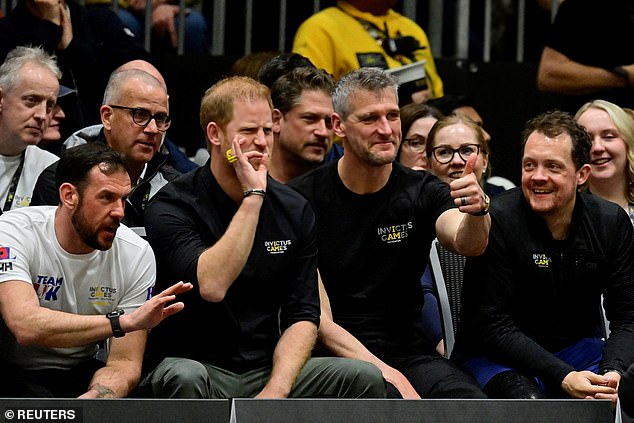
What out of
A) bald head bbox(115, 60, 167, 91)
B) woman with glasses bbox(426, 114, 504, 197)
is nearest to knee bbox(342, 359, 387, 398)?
woman with glasses bbox(426, 114, 504, 197)

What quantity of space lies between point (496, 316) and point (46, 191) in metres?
2.03

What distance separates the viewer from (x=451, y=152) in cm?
594

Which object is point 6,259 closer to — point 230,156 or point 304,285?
point 230,156

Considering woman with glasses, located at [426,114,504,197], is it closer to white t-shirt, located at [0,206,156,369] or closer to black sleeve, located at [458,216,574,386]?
black sleeve, located at [458,216,574,386]

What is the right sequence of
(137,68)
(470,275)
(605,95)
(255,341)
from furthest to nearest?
(605,95), (137,68), (470,275), (255,341)

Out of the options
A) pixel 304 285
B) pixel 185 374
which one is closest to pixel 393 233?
pixel 304 285

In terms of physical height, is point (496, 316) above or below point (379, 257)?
below

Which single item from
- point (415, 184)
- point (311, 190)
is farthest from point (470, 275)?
point (311, 190)

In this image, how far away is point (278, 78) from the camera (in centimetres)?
599

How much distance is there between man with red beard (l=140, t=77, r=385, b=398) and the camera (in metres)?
4.56

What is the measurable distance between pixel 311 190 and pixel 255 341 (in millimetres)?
801

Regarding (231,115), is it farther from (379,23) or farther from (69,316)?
(379,23)

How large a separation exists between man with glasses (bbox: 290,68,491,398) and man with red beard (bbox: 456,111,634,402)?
0.22 m

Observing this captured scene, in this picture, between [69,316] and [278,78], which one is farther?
[278,78]
